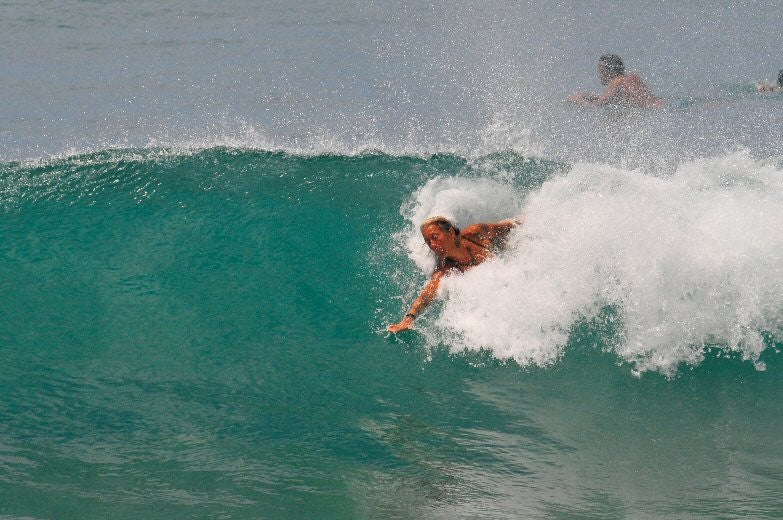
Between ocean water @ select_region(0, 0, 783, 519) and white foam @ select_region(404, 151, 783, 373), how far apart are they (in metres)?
0.02

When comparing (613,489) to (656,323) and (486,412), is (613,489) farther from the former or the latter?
(656,323)

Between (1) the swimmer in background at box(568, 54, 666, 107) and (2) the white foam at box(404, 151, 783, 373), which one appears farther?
(1) the swimmer in background at box(568, 54, 666, 107)

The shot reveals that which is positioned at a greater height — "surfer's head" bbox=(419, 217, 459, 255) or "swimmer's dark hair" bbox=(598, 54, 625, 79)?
"swimmer's dark hair" bbox=(598, 54, 625, 79)

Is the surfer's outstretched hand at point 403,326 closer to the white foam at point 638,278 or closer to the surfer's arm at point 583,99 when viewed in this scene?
the white foam at point 638,278

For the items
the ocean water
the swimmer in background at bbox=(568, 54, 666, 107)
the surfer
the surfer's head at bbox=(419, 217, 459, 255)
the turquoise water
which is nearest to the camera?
the turquoise water

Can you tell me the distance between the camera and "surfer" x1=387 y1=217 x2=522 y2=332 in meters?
6.93

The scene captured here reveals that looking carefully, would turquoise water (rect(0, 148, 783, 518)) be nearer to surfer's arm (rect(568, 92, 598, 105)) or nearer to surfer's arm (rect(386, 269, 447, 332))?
surfer's arm (rect(386, 269, 447, 332))

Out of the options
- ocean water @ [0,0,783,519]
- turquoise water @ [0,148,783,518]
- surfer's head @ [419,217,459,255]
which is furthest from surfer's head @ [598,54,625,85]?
surfer's head @ [419,217,459,255]

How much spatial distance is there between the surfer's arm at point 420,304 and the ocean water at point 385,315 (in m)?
0.11

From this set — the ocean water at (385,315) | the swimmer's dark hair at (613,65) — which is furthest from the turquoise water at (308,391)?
the swimmer's dark hair at (613,65)

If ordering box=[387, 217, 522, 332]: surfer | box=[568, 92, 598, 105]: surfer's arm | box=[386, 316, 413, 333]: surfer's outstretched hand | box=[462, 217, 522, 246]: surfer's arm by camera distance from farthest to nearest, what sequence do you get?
box=[568, 92, 598, 105]: surfer's arm, box=[462, 217, 522, 246]: surfer's arm, box=[387, 217, 522, 332]: surfer, box=[386, 316, 413, 333]: surfer's outstretched hand

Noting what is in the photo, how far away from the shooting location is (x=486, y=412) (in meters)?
6.24

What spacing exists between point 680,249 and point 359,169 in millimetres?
3862

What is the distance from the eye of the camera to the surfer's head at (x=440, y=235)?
7.04m
